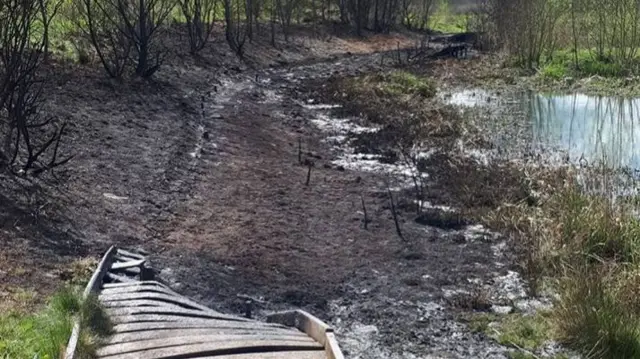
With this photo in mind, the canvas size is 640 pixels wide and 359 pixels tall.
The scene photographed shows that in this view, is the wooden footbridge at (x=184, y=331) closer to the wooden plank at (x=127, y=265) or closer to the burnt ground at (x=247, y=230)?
the wooden plank at (x=127, y=265)

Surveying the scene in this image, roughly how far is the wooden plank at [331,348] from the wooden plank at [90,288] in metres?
1.51

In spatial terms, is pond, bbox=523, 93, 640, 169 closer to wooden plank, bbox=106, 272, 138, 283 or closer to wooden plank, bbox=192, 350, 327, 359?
wooden plank, bbox=106, 272, 138, 283

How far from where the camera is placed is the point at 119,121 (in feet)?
53.0

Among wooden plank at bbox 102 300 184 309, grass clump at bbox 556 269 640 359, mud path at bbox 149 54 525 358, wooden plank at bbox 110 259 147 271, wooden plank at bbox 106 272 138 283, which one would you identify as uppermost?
wooden plank at bbox 102 300 184 309

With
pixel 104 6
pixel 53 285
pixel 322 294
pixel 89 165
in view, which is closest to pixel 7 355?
pixel 53 285

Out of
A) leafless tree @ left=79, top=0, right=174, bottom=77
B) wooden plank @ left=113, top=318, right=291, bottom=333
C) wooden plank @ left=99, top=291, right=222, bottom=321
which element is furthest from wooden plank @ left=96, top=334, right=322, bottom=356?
leafless tree @ left=79, top=0, right=174, bottom=77

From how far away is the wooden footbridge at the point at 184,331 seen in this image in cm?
570

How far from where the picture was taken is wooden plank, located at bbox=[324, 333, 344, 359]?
18.4ft

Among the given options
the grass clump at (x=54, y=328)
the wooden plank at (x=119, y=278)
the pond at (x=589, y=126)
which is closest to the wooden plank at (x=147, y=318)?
the grass clump at (x=54, y=328)

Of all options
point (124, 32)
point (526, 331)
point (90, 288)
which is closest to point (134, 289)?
point (90, 288)

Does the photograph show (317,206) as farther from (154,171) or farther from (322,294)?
(322,294)

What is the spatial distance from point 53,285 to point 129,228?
7.98 ft

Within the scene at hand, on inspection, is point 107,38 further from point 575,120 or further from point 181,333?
point 181,333

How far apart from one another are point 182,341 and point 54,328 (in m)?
0.93
